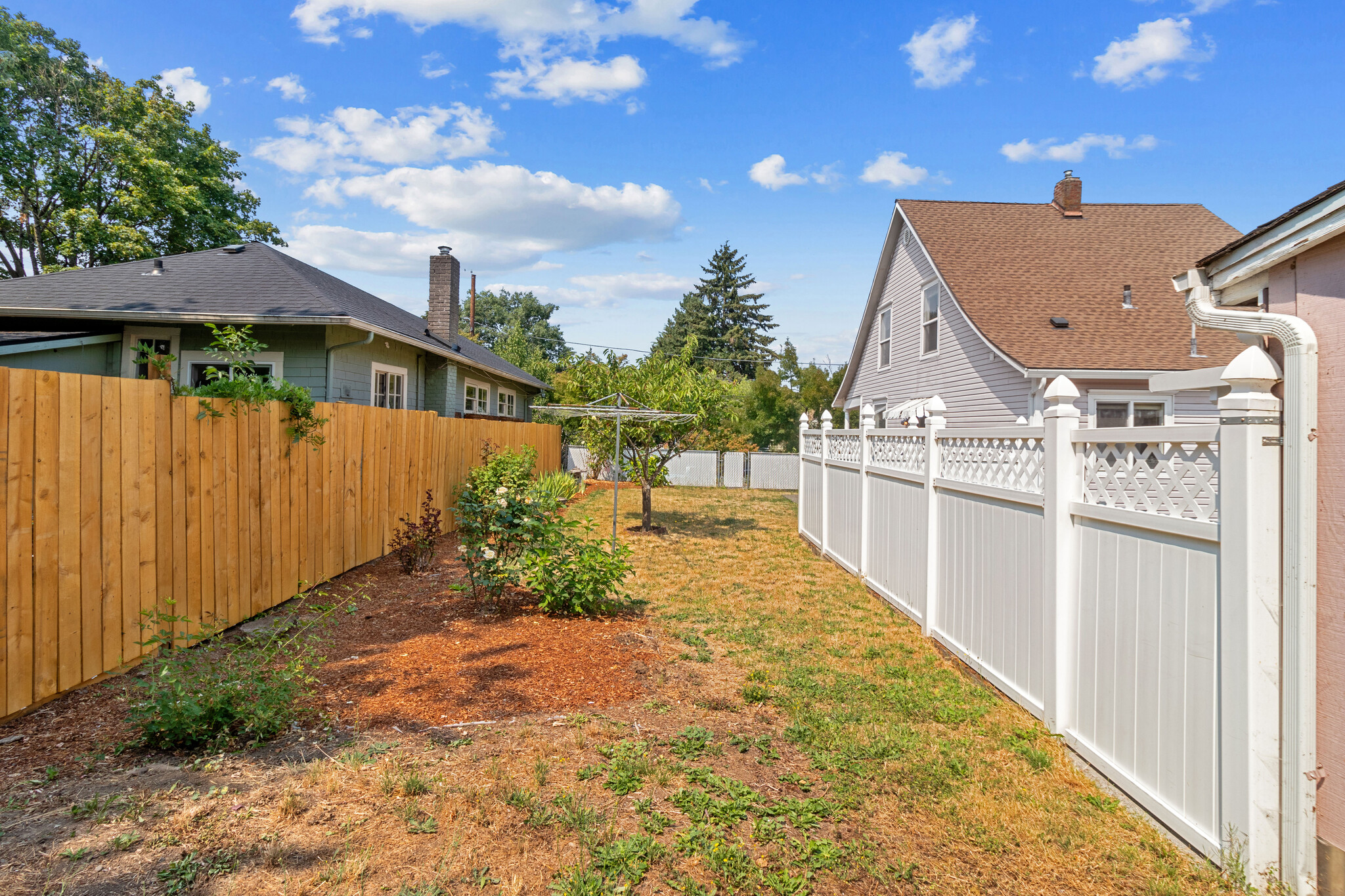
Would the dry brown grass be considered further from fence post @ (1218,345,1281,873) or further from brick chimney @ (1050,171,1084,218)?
brick chimney @ (1050,171,1084,218)

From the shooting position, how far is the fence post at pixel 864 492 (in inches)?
314

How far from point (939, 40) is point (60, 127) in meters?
28.1

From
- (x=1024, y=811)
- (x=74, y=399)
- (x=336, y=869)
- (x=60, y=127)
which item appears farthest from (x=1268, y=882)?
(x=60, y=127)

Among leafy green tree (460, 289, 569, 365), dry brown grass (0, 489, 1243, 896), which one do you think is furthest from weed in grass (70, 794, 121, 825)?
leafy green tree (460, 289, 569, 365)

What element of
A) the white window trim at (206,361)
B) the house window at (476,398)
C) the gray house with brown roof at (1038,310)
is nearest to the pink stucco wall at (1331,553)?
the gray house with brown roof at (1038,310)

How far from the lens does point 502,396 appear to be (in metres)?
20.4

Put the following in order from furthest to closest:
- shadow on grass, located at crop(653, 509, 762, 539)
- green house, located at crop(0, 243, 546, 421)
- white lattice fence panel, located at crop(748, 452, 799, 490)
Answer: white lattice fence panel, located at crop(748, 452, 799, 490) → shadow on grass, located at crop(653, 509, 762, 539) → green house, located at crop(0, 243, 546, 421)

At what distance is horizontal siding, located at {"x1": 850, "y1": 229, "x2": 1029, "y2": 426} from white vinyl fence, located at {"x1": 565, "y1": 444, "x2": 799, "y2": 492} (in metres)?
6.38

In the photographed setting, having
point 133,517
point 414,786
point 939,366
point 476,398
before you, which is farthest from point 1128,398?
point 476,398

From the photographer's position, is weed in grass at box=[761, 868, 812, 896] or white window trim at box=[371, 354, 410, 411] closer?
weed in grass at box=[761, 868, 812, 896]

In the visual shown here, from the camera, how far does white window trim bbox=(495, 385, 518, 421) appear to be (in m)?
19.6

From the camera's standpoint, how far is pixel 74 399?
3865 millimetres

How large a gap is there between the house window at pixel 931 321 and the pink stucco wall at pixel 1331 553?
1082cm

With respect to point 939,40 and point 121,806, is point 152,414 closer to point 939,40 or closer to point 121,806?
point 121,806
